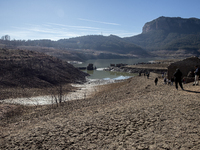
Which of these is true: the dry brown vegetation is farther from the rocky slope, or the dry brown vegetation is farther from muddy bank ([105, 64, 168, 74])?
muddy bank ([105, 64, 168, 74])

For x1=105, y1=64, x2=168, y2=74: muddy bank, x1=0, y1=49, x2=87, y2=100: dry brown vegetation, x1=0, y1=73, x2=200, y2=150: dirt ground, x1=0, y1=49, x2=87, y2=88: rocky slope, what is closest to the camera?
x1=0, y1=73, x2=200, y2=150: dirt ground

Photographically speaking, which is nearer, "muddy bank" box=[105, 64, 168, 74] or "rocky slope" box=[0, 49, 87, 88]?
"rocky slope" box=[0, 49, 87, 88]

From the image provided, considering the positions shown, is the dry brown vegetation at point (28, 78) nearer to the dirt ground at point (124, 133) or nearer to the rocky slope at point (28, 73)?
the rocky slope at point (28, 73)

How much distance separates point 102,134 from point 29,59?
30.6m

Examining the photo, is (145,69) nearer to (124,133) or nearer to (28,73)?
(28,73)

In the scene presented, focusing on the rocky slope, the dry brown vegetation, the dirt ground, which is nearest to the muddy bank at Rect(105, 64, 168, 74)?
the dry brown vegetation


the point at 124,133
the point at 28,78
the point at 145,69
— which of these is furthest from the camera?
the point at 145,69

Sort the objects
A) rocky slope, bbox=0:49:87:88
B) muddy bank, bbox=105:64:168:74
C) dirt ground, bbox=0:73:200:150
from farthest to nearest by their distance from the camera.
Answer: muddy bank, bbox=105:64:168:74
rocky slope, bbox=0:49:87:88
dirt ground, bbox=0:73:200:150

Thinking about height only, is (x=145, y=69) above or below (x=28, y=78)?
above

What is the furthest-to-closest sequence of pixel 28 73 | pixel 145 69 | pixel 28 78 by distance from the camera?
pixel 145 69 < pixel 28 73 < pixel 28 78

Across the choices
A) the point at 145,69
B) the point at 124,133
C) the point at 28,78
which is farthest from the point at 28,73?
the point at 145,69

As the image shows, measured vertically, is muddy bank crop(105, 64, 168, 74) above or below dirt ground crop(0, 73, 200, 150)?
above

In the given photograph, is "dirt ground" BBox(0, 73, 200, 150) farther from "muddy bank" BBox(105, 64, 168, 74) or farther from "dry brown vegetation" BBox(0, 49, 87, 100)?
"muddy bank" BBox(105, 64, 168, 74)

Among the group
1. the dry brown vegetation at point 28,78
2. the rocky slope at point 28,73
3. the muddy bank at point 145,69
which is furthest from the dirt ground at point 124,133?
the muddy bank at point 145,69
